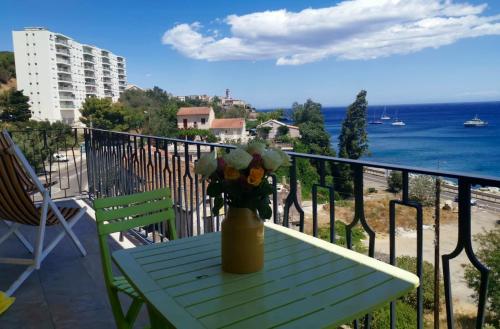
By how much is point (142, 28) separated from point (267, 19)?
32.2 meters

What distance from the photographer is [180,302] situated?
3.67 feet

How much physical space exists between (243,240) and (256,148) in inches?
13.0

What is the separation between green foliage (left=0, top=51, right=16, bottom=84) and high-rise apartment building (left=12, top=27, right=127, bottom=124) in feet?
9.22

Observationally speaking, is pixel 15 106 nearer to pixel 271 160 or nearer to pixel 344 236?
pixel 344 236

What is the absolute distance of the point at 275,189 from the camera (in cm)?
212

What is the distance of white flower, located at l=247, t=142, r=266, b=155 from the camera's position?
4.35 feet

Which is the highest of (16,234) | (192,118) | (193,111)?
(193,111)

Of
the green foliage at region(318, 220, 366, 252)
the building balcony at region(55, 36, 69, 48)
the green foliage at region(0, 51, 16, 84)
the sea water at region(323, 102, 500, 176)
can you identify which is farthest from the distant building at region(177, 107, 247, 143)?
the green foliage at region(318, 220, 366, 252)

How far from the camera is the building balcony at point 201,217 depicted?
1484mm

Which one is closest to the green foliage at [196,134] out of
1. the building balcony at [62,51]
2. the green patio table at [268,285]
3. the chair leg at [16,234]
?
the building balcony at [62,51]

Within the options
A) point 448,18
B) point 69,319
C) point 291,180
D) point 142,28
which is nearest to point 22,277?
point 69,319

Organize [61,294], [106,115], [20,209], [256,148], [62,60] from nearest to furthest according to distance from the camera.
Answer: [256,148] < [61,294] < [20,209] < [106,115] < [62,60]

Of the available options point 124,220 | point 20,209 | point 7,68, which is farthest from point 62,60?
point 124,220

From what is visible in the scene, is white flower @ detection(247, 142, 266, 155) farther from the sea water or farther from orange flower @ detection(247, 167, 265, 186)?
the sea water
